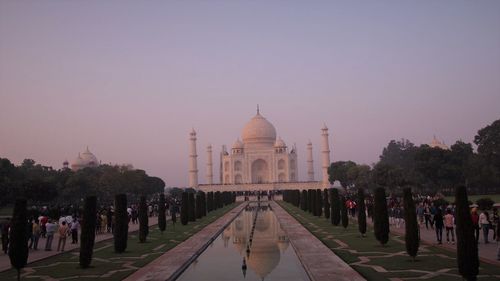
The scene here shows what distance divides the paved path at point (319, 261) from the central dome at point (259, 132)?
5598cm

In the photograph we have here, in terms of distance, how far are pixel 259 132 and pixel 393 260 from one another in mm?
61905

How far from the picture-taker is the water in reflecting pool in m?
9.62

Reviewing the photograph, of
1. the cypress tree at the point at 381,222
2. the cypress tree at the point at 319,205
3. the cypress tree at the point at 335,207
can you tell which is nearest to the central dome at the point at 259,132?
the cypress tree at the point at 319,205

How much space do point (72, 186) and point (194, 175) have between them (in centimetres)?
2334

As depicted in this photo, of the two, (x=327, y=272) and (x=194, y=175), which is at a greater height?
(x=194, y=175)

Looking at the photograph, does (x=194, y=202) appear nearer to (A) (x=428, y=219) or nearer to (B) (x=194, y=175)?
(A) (x=428, y=219)

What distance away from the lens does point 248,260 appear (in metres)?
11.5

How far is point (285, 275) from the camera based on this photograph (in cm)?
959

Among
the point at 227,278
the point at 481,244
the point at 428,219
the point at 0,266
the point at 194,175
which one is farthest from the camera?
the point at 194,175

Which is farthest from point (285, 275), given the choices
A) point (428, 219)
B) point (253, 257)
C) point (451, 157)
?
point (451, 157)

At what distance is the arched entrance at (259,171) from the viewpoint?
234ft

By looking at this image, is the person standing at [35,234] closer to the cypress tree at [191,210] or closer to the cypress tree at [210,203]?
the cypress tree at [191,210]

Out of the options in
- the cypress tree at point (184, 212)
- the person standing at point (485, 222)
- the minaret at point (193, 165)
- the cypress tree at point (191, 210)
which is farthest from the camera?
the minaret at point (193, 165)

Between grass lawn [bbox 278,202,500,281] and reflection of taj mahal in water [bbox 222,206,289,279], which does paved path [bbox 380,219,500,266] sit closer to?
grass lawn [bbox 278,202,500,281]
